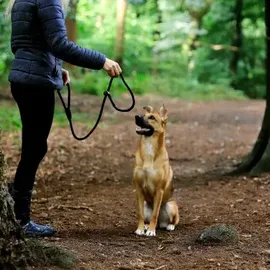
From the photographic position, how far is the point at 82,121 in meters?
14.9

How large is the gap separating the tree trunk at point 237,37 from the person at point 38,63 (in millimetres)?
22724

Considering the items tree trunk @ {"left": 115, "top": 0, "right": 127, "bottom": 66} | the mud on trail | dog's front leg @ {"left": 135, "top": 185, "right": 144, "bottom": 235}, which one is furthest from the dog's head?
tree trunk @ {"left": 115, "top": 0, "right": 127, "bottom": 66}

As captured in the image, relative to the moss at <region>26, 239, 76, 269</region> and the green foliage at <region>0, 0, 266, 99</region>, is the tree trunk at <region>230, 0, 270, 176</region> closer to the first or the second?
the moss at <region>26, 239, 76, 269</region>

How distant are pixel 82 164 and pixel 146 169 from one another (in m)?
4.64

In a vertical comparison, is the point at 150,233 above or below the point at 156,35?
below

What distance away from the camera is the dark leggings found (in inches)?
177

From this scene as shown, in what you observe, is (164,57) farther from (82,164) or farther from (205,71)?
(82,164)

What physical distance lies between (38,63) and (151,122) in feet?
4.33

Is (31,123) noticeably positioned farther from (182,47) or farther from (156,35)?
(156,35)

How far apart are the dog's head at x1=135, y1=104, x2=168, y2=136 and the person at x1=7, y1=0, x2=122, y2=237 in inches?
34.5

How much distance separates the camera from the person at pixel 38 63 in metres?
4.30

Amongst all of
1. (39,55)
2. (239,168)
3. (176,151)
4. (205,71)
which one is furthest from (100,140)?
(205,71)

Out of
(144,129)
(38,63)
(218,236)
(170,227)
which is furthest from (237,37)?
(38,63)

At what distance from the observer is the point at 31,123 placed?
4.57 m
